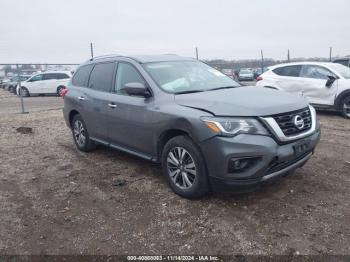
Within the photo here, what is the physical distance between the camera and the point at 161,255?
10.5 ft

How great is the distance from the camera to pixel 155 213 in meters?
4.01

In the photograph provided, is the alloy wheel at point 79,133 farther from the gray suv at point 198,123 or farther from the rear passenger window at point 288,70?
the rear passenger window at point 288,70

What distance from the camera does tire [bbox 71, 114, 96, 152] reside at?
644 cm

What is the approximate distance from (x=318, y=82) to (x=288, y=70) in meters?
1.15

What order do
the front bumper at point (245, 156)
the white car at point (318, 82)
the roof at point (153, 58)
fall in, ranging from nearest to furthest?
1. the front bumper at point (245, 156)
2. the roof at point (153, 58)
3. the white car at point (318, 82)

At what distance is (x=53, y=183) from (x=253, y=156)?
301cm

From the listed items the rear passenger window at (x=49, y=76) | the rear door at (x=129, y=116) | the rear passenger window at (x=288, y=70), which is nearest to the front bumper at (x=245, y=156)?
the rear door at (x=129, y=116)

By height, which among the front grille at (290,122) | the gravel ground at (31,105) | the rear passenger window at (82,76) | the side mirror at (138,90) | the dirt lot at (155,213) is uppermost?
the rear passenger window at (82,76)

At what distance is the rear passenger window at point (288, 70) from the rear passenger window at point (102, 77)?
21.6ft

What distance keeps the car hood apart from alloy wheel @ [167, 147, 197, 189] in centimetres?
57

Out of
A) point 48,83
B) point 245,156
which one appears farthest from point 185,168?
point 48,83

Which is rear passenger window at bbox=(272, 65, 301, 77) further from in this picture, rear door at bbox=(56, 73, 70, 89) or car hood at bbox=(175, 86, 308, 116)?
rear door at bbox=(56, 73, 70, 89)

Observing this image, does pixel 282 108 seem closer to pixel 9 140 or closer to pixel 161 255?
pixel 161 255

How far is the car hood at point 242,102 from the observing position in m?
3.77
